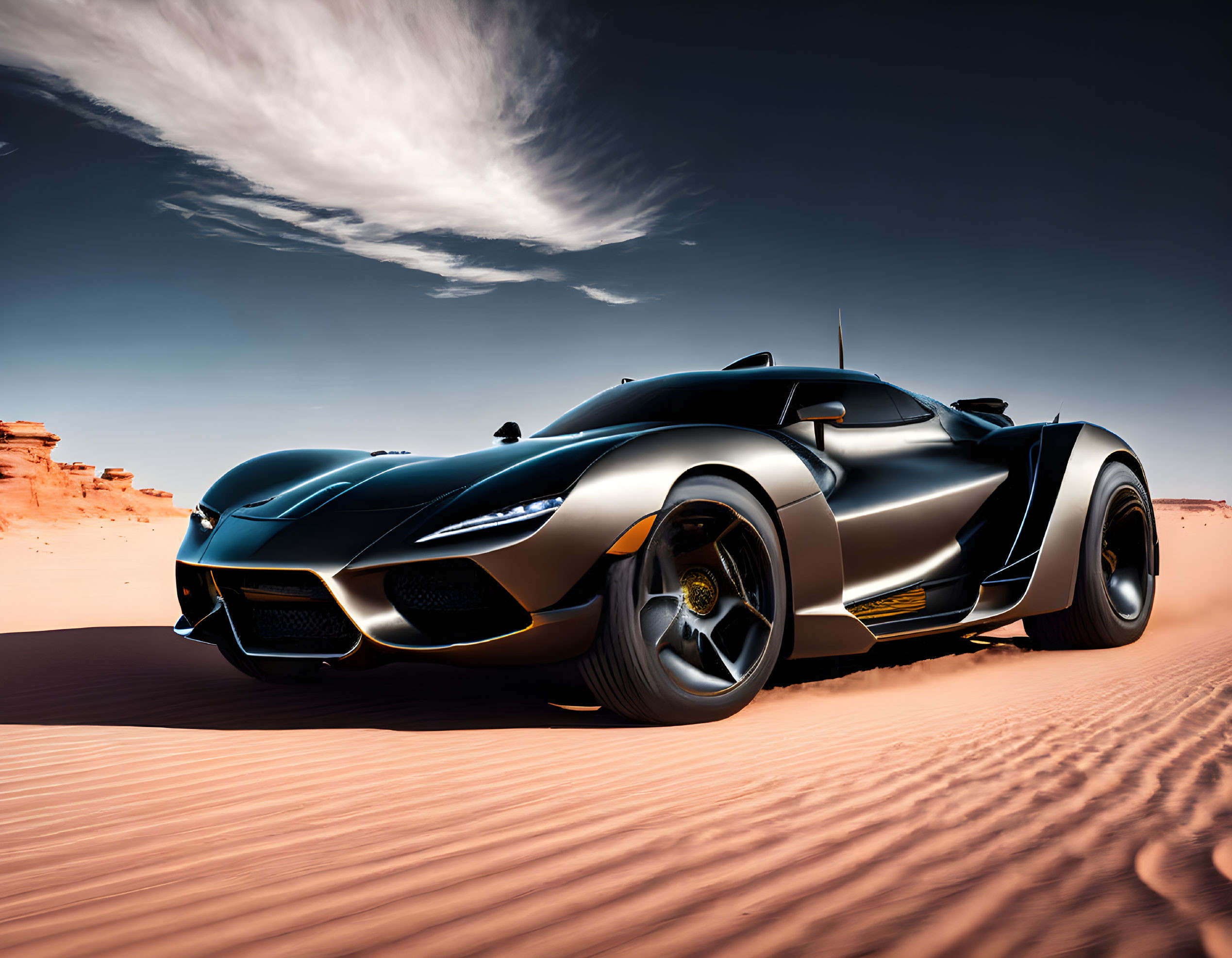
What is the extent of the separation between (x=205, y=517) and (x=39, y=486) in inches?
2063

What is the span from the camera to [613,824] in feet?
6.59

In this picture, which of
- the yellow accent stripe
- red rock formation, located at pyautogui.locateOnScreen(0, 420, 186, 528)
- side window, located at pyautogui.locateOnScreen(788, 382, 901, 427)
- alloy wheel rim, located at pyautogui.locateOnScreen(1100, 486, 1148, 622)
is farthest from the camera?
red rock formation, located at pyautogui.locateOnScreen(0, 420, 186, 528)

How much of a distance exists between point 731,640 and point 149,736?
212 cm

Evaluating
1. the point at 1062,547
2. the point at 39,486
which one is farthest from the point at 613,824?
the point at 39,486

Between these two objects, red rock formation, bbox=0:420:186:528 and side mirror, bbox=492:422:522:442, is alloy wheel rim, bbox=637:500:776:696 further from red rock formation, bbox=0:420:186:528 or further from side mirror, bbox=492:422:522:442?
red rock formation, bbox=0:420:186:528

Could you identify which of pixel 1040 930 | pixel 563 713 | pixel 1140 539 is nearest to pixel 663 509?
pixel 563 713

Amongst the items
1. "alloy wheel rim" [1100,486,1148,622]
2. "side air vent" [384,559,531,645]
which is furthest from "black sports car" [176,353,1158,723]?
"alloy wheel rim" [1100,486,1148,622]

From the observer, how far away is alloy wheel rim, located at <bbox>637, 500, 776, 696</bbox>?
3.11 m

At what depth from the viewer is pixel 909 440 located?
437 centimetres

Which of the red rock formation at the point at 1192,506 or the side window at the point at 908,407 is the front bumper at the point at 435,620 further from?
the red rock formation at the point at 1192,506

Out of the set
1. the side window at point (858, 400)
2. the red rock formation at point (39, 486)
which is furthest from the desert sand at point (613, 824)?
the red rock formation at point (39, 486)

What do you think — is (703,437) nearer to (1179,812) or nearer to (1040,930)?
(1179,812)

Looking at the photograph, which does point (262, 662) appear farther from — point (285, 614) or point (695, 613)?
point (695, 613)

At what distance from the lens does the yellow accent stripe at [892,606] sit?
3.74 metres
